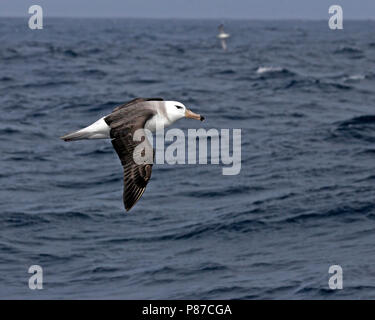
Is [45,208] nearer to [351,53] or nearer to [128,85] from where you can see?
[128,85]

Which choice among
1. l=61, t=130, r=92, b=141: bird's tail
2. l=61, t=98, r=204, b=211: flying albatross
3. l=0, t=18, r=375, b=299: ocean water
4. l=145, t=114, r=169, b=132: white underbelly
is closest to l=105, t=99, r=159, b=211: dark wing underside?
l=61, t=98, r=204, b=211: flying albatross

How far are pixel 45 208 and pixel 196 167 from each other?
5.99m

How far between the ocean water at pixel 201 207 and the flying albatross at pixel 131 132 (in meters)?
5.55

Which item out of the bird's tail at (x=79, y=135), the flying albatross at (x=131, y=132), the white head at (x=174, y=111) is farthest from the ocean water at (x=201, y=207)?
the bird's tail at (x=79, y=135)

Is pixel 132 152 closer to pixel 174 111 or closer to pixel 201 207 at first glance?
pixel 174 111

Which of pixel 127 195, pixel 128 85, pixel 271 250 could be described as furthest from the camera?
pixel 128 85

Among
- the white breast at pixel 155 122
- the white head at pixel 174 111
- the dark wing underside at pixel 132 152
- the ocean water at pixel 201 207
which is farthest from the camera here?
the ocean water at pixel 201 207

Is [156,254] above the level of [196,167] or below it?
below

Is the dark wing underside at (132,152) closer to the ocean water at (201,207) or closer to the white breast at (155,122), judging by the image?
the white breast at (155,122)

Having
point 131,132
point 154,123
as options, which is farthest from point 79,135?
point 154,123

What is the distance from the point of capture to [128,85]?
47.4m

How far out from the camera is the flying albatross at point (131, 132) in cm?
1156

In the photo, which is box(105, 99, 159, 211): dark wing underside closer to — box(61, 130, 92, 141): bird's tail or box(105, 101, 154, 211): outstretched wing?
box(105, 101, 154, 211): outstretched wing
